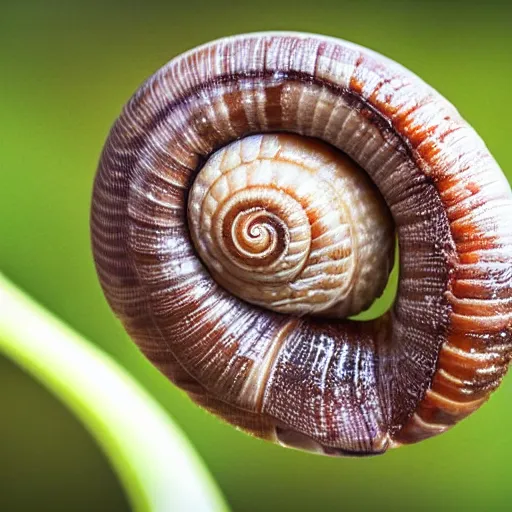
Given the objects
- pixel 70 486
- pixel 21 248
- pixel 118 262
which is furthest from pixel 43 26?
pixel 70 486

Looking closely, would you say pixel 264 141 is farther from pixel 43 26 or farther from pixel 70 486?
pixel 70 486

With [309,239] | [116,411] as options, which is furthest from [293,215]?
[116,411]

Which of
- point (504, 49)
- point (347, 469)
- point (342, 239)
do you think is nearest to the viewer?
point (342, 239)

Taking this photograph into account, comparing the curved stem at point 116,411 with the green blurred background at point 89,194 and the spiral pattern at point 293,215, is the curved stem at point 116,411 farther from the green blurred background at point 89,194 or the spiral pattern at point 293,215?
the spiral pattern at point 293,215

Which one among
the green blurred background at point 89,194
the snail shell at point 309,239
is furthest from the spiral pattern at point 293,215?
the green blurred background at point 89,194

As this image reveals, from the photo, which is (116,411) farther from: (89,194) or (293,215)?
(293,215)

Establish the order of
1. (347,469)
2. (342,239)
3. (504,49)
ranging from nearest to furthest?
(342,239)
(504,49)
(347,469)
